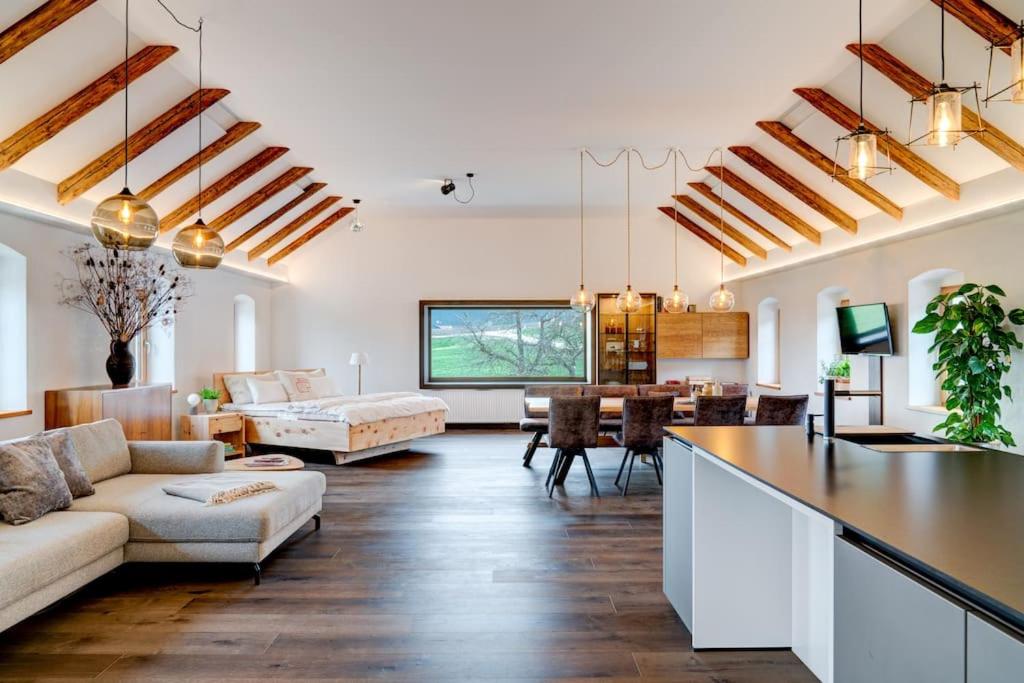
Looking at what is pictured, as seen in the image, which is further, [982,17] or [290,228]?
[290,228]

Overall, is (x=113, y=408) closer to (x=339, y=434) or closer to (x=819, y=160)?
(x=339, y=434)

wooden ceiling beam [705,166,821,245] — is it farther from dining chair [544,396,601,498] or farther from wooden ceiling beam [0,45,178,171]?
wooden ceiling beam [0,45,178,171]

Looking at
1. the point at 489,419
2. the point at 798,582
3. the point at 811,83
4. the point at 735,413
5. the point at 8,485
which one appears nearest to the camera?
the point at 798,582

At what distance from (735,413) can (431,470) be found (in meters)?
3.11

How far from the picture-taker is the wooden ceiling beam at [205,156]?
17.6ft

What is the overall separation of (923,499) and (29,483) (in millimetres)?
3895

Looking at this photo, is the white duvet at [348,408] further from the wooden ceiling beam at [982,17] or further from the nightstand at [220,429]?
the wooden ceiling beam at [982,17]

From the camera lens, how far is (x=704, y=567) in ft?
8.41

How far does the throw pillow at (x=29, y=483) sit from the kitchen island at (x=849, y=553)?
10.6 feet

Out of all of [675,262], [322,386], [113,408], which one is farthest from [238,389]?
[675,262]

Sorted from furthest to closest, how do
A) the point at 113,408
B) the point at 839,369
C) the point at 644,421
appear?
the point at 839,369 → the point at 644,421 → the point at 113,408

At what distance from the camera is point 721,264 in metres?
9.37

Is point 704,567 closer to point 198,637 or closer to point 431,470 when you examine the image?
point 198,637

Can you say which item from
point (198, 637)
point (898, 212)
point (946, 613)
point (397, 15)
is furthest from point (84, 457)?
point (898, 212)
